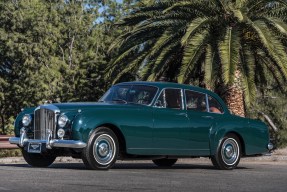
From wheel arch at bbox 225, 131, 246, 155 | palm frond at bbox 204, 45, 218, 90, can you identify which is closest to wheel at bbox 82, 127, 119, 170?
wheel arch at bbox 225, 131, 246, 155

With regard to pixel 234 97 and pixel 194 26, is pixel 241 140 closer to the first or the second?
pixel 194 26

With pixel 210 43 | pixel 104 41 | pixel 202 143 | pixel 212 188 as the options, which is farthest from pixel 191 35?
pixel 104 41

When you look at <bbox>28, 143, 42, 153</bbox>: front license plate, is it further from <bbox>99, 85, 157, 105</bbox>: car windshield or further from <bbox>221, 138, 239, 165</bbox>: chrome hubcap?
<bbox>221, 138, 239, 165</bbox>: chrome hubcap

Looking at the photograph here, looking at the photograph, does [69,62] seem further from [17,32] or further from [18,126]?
[18,126]

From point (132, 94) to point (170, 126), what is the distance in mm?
934

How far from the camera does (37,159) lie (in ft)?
40.2

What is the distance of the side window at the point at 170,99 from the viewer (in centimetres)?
1225

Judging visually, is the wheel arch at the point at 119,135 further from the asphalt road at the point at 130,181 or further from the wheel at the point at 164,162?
the wheel at the point at 164,162

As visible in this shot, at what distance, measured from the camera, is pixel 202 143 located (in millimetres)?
12570

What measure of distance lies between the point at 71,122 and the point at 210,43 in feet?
32.3

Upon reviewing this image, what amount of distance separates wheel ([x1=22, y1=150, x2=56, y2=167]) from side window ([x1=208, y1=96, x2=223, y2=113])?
3.36 meters

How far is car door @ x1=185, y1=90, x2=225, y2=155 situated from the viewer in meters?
12.5

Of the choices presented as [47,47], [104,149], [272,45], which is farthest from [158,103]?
[47,47]

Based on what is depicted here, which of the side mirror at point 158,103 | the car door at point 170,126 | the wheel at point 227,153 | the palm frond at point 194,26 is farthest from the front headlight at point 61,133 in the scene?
the palm frond at point 194,26
